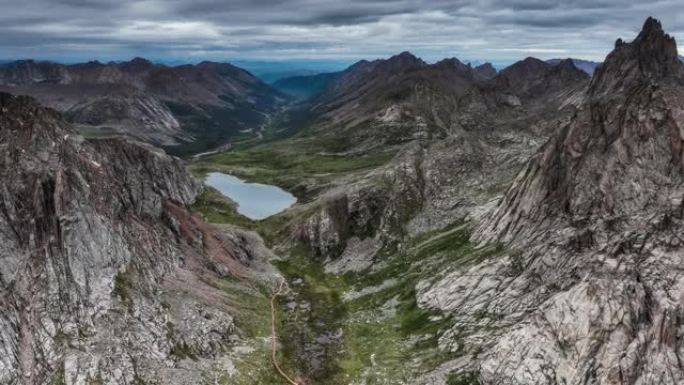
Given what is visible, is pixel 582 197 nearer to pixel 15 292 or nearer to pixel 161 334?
pixel 161 334

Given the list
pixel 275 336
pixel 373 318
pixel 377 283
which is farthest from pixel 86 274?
pixel 377 283

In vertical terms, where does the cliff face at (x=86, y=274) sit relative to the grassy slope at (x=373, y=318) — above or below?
above

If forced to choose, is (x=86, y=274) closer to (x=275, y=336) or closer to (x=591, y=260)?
(x=275, y=336)

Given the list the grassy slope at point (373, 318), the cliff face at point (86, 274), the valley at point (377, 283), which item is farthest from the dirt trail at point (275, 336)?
the cliff face at point (86, 274)

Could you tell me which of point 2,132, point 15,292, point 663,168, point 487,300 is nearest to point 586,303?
point 487,300

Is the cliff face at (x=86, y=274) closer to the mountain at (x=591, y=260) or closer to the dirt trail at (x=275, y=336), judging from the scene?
the dirt trail at (x=275, y=336)

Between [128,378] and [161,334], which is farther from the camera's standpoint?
[161,334]

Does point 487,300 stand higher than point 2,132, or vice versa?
point 2,132
